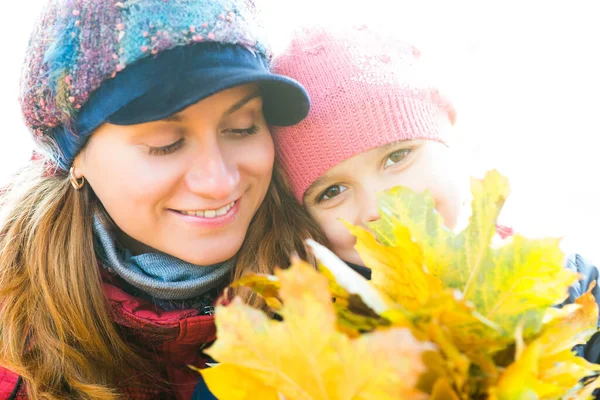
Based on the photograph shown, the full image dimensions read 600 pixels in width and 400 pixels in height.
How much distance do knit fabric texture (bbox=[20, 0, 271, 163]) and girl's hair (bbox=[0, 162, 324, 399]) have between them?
38 centimetres

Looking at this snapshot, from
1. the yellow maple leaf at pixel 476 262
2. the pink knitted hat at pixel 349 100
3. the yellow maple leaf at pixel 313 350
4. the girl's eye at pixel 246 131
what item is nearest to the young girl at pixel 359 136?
the pink knitted hat at pixel 349 100

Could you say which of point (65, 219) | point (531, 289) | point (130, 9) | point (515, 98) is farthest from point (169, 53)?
point (515, 98)

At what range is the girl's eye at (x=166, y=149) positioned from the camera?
118 centimetres

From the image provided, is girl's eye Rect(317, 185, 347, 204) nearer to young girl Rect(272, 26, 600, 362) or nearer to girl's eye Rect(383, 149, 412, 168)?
young girl Rect(272, 26, 600, 362)

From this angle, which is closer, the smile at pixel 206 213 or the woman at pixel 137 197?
the woman at pixel 137 197

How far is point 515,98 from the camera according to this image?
2.86m

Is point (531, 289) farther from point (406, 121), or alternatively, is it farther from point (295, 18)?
point (295, 18)

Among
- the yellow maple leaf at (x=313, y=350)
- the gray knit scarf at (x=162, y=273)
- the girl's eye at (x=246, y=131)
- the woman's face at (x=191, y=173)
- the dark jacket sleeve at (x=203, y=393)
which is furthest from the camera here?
the gray knit scarf at (x=162, y=273)

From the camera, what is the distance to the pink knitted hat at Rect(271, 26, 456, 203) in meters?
1.33

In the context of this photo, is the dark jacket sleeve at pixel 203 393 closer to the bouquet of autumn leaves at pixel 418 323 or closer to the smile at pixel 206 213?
the smile at pixel 206 213

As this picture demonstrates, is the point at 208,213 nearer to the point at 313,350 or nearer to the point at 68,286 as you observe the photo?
the point at 68,286

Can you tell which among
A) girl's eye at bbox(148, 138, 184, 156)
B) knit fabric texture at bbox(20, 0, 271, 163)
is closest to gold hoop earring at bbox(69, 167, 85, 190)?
knit fabric texture at bbox(20, 0, 271, 163)

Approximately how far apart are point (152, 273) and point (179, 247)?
15 cm

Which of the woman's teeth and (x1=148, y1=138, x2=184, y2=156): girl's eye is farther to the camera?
the woman's teeth
